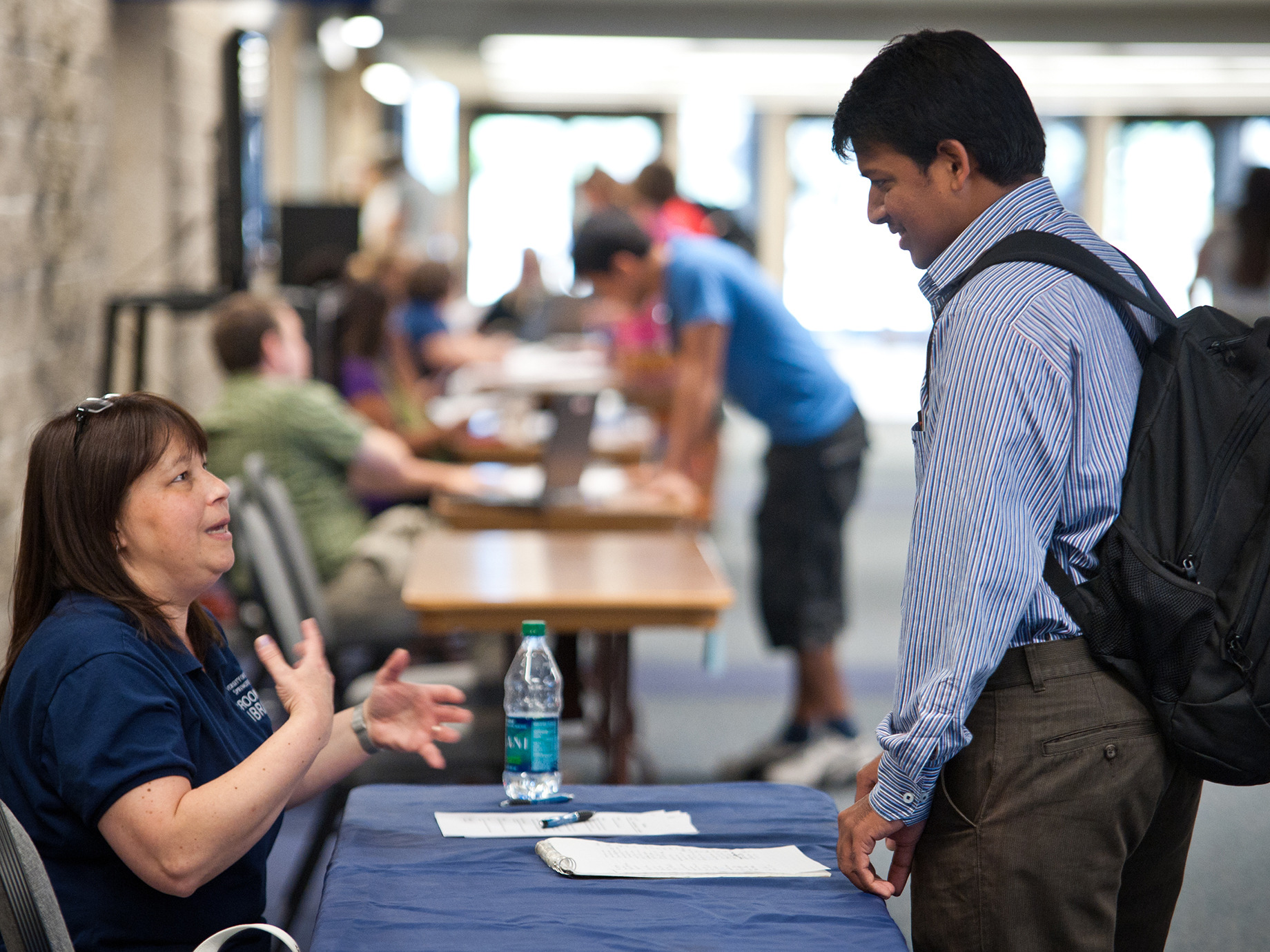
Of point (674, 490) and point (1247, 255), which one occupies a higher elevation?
point (1247, 255)

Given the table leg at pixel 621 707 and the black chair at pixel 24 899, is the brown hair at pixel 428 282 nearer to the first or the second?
the table leg at pixel 621 707

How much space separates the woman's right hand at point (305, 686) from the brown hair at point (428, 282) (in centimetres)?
554

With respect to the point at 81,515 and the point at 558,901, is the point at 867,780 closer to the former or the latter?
the point at 558,901

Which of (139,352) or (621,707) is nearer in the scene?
(621,707)

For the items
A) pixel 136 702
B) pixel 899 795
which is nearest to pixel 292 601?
pixel 136 702

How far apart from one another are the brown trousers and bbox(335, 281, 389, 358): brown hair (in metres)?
4.21

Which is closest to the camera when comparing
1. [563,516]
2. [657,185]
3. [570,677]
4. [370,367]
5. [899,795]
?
[899,795]

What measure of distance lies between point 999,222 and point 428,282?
5.71 m

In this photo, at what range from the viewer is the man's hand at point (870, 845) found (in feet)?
4.67

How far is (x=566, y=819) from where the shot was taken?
162 cm

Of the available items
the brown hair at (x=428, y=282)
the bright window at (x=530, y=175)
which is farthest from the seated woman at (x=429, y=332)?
the bright window at (x=530, y=175)

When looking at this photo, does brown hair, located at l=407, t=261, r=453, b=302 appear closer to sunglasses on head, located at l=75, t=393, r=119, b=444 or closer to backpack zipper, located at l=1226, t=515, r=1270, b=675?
sunglasses on head, located at l=75, t=393, r=119, b=444

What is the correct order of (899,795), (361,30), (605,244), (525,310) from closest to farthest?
1. (899,795)
2. (605,244)
3. (361,30)
4. (525,310)

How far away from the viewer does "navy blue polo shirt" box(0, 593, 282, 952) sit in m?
1.30
